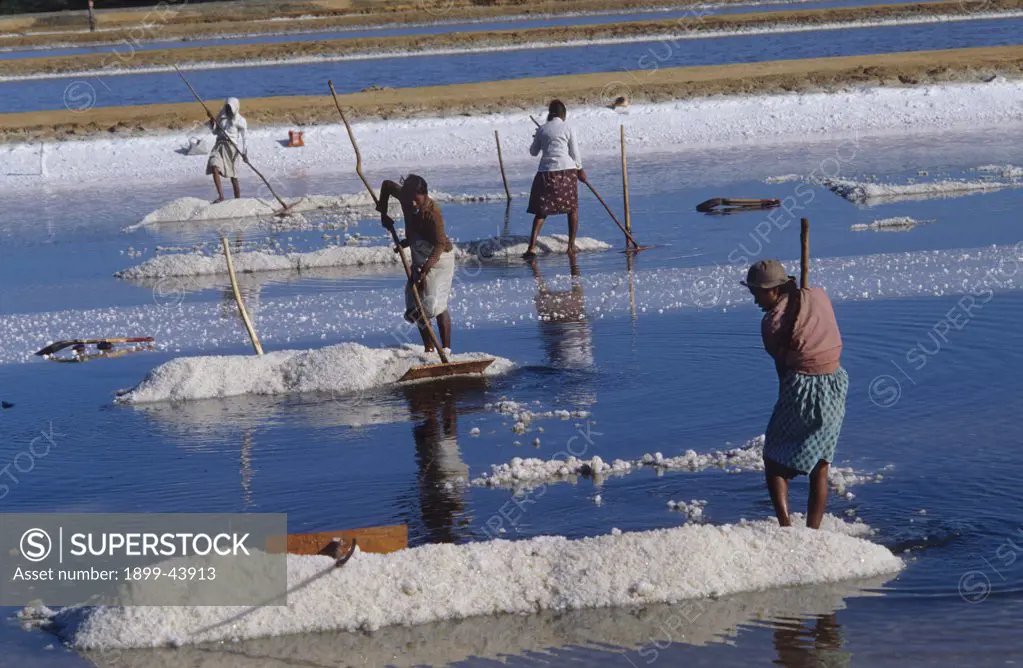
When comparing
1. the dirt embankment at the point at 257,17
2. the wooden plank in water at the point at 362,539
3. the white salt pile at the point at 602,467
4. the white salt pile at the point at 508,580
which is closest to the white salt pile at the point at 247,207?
the white salt pile at the point at 602,467

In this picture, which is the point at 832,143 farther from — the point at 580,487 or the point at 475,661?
the point at 475,661

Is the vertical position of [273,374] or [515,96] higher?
[515,96]

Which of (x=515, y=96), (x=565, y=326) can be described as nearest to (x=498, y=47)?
(x=515, y=96)

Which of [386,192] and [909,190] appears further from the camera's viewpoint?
[909,190]

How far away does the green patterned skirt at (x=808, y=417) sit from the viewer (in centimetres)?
597

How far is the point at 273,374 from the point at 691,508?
360 cm

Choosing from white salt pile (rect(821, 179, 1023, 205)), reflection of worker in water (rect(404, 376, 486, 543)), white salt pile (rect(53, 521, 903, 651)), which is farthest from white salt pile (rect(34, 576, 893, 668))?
white salt pile (rect(821, 179, 1023, 205))

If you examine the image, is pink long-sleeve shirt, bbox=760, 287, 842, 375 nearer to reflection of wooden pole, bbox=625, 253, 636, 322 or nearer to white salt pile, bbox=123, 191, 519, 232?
reflection of wooden pole, bbox=625, 253, 636, 322

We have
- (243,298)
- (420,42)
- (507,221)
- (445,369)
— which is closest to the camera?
(445,369)

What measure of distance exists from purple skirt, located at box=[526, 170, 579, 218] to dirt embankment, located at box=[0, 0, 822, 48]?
34.8m

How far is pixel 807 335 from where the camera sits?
19.4ft

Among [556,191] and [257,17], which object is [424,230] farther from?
[257,17]

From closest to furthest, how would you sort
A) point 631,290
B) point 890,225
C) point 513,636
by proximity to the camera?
point 513,636
point 631,290
point 890,225

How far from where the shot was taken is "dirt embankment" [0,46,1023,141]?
Answer: 23359 millimetres
